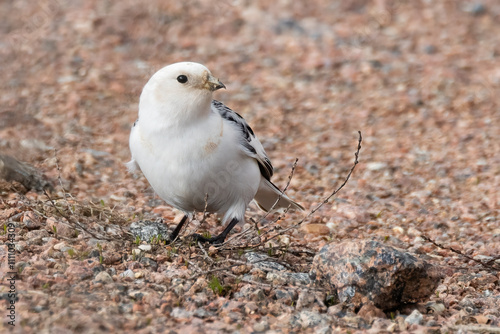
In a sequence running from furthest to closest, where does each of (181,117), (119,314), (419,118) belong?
(419,118) < (181,117) < (119,314)

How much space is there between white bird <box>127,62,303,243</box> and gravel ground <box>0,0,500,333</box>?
1.18ft

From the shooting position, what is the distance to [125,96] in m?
8.00

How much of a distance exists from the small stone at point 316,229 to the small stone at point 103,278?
1.88 meters

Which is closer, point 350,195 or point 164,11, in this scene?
point 350,195

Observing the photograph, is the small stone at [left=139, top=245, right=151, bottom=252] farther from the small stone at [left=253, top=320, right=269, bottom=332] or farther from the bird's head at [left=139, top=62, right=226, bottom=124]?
the small stone at [left=253, top=320, right=269, bottom=332]

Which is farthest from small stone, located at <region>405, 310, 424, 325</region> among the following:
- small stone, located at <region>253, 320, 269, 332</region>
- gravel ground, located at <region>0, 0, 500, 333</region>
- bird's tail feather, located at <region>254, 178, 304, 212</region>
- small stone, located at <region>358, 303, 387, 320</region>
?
bird's tail feather, located at <region>254, 178, 304, 212</region>

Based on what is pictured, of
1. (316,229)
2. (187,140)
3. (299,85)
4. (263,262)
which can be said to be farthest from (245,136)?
(299,85)

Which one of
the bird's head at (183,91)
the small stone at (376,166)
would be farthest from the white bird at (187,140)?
the small stone at (376,166)

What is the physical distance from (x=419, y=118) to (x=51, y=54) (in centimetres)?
437

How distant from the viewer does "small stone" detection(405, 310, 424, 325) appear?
3.72 metres

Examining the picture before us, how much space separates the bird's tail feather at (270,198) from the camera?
5.16 metres

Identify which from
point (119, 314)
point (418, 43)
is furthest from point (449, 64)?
point (119, 314)

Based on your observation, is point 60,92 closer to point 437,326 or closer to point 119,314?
point 119,314

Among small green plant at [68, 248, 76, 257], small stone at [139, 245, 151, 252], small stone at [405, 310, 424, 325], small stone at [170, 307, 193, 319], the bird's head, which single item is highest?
the bird's head
